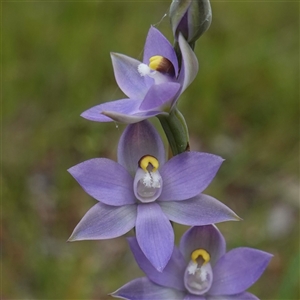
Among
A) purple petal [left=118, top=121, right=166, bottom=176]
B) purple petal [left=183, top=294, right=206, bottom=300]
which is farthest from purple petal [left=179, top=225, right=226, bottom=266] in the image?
purple petal [left=118, top=121, right=166, bottom=176]

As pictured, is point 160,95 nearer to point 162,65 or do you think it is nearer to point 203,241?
point 162,65

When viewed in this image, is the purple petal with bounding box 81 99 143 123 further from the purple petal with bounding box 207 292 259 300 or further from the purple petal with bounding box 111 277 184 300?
the purple petal with bounding box 207 292 259 300

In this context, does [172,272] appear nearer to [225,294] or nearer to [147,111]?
[225,294]

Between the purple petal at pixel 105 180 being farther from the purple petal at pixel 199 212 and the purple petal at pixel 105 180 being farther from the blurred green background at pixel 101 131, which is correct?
the blurred green background at pixel 101 131

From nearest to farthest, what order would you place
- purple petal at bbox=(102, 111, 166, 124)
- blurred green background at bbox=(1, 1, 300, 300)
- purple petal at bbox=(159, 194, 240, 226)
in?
purple petal at bbox=(102, 111, 166, 124), purple petal at bbox=(159, 194, 240, 226), blurred green background at bbox=(1, 1, 300, 300)

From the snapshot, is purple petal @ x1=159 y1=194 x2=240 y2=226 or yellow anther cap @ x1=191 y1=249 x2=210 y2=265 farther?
yellow anther cap @ x1=191 y1=249 x2=210 y2=265

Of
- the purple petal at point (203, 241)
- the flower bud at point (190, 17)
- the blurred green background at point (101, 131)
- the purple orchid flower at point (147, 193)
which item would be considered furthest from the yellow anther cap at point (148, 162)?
the blurred green background at point (101, 131)
